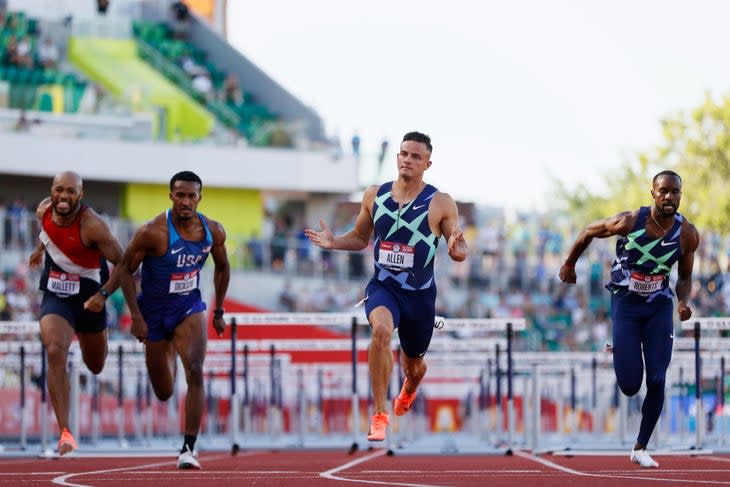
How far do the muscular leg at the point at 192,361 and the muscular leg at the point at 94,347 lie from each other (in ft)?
3.06

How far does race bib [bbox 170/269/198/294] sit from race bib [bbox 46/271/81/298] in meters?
0.90

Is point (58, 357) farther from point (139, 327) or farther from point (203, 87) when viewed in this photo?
point (203, 87)

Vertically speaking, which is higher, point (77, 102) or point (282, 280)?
point (77, 102)

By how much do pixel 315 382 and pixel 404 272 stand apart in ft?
41.6

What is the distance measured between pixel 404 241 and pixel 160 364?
95.4 inches

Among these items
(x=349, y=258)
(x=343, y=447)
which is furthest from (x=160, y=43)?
(x=343, y=447)

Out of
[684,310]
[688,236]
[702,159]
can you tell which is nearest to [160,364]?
[684,310]

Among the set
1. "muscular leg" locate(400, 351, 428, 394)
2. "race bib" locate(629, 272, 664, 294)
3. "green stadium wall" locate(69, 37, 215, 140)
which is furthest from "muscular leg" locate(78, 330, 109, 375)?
"green stadium wall" locate(69, 37, 215, 140)

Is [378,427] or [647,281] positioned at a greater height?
[647,281]

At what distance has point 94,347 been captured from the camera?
15102mm

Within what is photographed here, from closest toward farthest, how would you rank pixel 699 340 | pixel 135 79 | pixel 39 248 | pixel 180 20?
pixel 39 248, pixel 699 340, pixel 135 79, pixel 180 20

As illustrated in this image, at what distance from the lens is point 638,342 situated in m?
14.2

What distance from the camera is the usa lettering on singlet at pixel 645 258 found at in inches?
547

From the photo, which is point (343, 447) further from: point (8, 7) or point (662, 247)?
point (8, 7)
